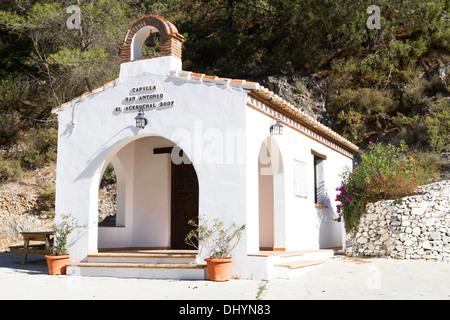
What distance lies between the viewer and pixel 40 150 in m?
18.8

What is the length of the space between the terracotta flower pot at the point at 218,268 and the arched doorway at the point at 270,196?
2.26 m

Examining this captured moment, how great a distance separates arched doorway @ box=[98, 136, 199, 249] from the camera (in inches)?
417

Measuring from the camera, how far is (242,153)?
7.96 m

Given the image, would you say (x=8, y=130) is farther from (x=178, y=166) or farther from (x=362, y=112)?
(x=362, y=112)

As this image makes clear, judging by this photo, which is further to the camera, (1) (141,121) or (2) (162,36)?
(2) (162,36)

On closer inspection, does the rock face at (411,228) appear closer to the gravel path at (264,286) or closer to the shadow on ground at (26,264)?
the gravel path at (264,286)

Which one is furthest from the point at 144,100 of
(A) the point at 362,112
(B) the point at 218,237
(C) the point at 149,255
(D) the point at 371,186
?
(A) the point at 362,112

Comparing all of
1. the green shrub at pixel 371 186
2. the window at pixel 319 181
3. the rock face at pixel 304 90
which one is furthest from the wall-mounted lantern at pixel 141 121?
the rock face at pixel 304 90

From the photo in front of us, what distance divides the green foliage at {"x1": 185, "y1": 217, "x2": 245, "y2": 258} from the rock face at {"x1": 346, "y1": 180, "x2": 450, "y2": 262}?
4.80 metres

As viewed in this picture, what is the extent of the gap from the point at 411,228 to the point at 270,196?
3434 millimetres

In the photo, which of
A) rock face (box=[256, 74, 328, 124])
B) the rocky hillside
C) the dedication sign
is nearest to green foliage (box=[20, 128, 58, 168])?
the rocky hillside

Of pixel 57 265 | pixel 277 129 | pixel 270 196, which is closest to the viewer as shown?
pixel 57 265

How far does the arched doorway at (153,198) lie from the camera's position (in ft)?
34.8

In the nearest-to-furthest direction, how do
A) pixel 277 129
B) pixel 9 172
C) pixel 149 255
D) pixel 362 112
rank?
pixel 149 255
pixel 277 129
pixel 9 172
pixel 362 112
